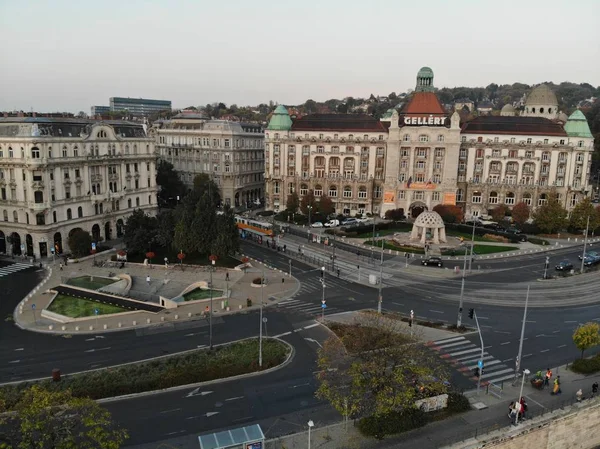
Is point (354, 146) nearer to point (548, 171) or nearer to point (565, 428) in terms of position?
point (548, 171)

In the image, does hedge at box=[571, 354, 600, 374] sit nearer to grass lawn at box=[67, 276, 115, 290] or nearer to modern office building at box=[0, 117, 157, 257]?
grass lawn at box=[67, 276, 115, 290]

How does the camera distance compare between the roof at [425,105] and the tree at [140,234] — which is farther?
the roof at [425,105]

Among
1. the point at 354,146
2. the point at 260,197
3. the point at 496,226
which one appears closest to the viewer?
the point at 496,226

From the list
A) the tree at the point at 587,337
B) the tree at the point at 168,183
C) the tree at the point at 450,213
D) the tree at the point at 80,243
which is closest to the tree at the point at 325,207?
the tree at the point at 450,213

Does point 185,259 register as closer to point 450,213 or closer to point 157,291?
point 157,291

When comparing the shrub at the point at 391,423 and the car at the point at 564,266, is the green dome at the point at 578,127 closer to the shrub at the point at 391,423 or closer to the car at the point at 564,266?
the car at the point at 564,266

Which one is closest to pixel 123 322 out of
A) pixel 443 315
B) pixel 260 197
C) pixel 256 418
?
pixel 256 418

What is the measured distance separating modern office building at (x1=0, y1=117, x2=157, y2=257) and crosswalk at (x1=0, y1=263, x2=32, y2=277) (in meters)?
3.59

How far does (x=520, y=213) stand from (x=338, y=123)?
48.1 metres

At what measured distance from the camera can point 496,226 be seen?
4242 inches

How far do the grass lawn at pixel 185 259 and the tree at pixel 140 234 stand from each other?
4.26 feet

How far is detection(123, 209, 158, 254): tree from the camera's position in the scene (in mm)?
81312

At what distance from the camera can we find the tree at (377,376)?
33750 millimetres

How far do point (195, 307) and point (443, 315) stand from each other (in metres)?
29.5
